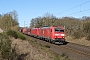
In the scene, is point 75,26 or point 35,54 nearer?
point 35,54

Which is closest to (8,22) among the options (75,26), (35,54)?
(75,26)

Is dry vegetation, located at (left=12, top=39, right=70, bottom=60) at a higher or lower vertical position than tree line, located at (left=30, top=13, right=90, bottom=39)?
lower

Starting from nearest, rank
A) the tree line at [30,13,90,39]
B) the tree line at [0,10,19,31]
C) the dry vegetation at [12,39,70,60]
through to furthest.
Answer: the dry vegetation at [12,39,70,60]
the tree line at [30,13,90,39]
the tree line at [0,10,19,31]

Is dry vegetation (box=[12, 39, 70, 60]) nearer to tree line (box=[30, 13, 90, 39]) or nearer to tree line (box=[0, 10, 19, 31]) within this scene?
tree line (box=[30, 13, 90, 39])

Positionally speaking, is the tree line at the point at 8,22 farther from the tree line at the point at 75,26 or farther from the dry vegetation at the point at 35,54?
the dry vegetation at the point at 35,54

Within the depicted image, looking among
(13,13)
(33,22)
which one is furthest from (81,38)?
(33,22)

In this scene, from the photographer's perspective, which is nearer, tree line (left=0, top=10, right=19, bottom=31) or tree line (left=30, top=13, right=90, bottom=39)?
tree line (left=30, top=13, right=90, bottom=39)

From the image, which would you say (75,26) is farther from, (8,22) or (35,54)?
(35,54)

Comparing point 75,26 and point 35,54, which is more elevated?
point 75,26

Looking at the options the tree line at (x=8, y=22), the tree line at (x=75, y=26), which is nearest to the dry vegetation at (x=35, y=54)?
the tree line at (x=75, y=26)

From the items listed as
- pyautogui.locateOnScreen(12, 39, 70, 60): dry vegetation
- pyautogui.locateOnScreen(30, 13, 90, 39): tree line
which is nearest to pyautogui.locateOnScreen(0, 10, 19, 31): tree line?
pyautogui.locateOnScreen(30, 13, 90, 39): tree line

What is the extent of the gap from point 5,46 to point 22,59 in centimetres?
166

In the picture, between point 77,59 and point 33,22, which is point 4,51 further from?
point 33,22

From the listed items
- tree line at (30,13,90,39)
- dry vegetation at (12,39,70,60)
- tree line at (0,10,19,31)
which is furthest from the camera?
tree line at (0,10,19,31)
